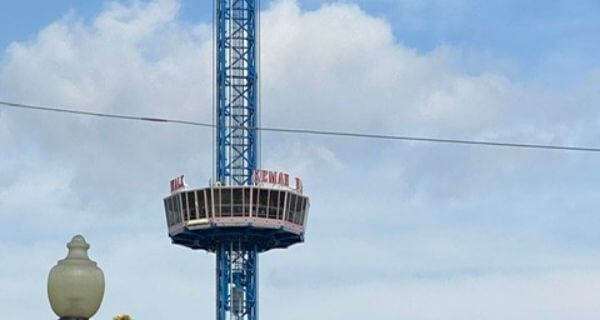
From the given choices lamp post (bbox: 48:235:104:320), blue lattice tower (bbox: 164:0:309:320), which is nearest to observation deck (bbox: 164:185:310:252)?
blue lattice tower (bbox: 164:0:309:320)

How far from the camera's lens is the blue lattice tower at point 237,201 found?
140000mm

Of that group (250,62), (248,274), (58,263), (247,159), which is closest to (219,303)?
(248,274)

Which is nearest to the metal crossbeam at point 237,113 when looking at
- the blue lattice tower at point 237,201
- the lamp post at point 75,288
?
the blue lattice tower at point 237,201

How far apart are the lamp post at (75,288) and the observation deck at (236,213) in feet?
387

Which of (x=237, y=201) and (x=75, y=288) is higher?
(x=237, y=201)

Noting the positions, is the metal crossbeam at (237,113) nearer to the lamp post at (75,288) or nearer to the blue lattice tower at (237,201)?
the blue lattice tower at (237,201)

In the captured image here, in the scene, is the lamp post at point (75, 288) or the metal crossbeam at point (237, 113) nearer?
the lamp post at point (75, 288)

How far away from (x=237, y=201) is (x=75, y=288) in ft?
394

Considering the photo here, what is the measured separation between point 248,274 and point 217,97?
18420 millimetres

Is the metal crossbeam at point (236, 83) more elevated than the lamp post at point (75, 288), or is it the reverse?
the metal crossbeam at point (236, 83)

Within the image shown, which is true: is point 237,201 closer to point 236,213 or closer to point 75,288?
point 236,213

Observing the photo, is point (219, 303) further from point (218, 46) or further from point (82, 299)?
point (82, 299)

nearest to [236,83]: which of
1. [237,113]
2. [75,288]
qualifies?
[237,113]

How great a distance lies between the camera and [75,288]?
20.1 meters
